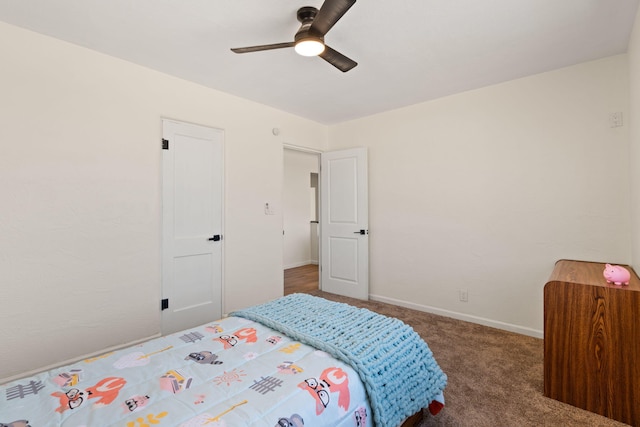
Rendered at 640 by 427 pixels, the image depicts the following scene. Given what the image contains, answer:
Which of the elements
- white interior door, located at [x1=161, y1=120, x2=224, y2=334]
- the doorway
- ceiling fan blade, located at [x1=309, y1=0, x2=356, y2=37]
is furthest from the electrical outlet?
the doorway

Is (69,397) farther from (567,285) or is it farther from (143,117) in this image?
(567,285)

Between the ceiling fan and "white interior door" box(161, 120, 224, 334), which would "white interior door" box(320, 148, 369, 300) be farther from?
the ceiling fan

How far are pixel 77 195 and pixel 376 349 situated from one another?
250 centimetres

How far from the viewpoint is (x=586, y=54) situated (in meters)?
2.49

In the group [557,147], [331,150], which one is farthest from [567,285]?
[331,150]

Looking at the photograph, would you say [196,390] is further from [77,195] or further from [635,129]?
[635,129]

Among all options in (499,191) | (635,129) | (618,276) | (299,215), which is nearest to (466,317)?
(499,191)

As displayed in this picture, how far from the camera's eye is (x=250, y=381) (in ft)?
4.13

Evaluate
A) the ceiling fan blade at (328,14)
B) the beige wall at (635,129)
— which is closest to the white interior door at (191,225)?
the ceiling fan blade at (328,14)

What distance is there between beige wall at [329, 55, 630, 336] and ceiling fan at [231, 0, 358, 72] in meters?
1.84

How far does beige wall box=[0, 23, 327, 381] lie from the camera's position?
2.09 m

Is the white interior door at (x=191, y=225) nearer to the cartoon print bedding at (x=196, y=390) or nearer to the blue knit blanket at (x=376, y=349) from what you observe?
the blue knit blanket at (x=376, y=349)

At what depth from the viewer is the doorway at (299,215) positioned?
6294 mm

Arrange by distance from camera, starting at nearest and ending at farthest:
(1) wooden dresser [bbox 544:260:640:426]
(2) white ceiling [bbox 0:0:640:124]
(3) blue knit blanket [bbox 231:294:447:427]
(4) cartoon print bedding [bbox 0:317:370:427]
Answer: (4) cartoon print bedding [bbox 0:317:370:427], (3) blue knit blanket [bbox 231:294:447:427], (1) wooden dresser [bbox 544:260:640:426], (2) white ceiling [bbox 0:0:640:124]
